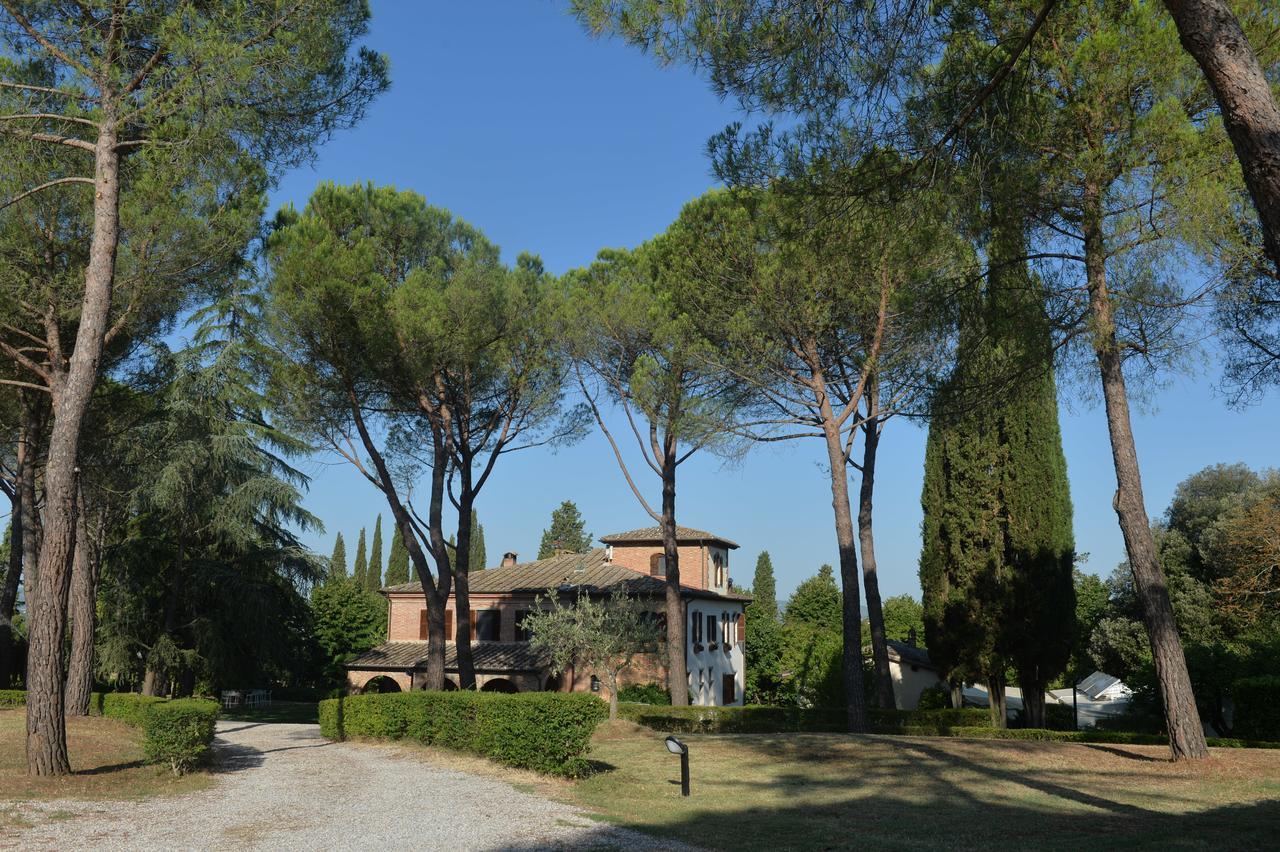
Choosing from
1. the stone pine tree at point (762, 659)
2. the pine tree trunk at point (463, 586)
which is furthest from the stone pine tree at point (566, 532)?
the pine tree trunk at point (463, 586)

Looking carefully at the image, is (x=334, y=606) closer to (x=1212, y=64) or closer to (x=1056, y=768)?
(x=1056, y=768)

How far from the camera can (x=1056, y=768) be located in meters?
12.1

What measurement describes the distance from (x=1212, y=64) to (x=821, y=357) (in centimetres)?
1557

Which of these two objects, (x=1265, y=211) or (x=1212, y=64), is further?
(x=1212, y=64)

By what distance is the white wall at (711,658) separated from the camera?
32531 mm

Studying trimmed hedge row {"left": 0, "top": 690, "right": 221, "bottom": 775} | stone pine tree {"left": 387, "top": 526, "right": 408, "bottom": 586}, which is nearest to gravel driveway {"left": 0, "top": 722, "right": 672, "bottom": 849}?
trimmed hedge row {"left": 0, "top": 690, "right": 221, "bottom": 775}

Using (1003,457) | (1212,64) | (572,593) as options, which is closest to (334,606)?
(572,593)

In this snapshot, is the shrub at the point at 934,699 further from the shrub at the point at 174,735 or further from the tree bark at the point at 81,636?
the tree bark at the point at 81,636

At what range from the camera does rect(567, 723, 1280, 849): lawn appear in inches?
306

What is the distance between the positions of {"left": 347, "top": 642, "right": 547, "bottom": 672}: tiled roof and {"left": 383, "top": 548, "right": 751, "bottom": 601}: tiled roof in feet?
6.78

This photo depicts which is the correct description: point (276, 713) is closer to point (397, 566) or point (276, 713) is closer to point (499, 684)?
point (499, 684)

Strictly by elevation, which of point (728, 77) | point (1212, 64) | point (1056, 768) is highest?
point (728, 77)

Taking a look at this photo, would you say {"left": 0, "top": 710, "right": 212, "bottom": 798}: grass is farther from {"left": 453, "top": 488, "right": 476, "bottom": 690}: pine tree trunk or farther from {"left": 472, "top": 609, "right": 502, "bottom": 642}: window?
{"left": 472, "top": 609, "right": 502, "bottom": 642}: window

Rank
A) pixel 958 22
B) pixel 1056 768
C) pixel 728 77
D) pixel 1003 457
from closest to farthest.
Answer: pixel 958 22, pixel 728 77, pixel 1056 768, pixel 1003 457
